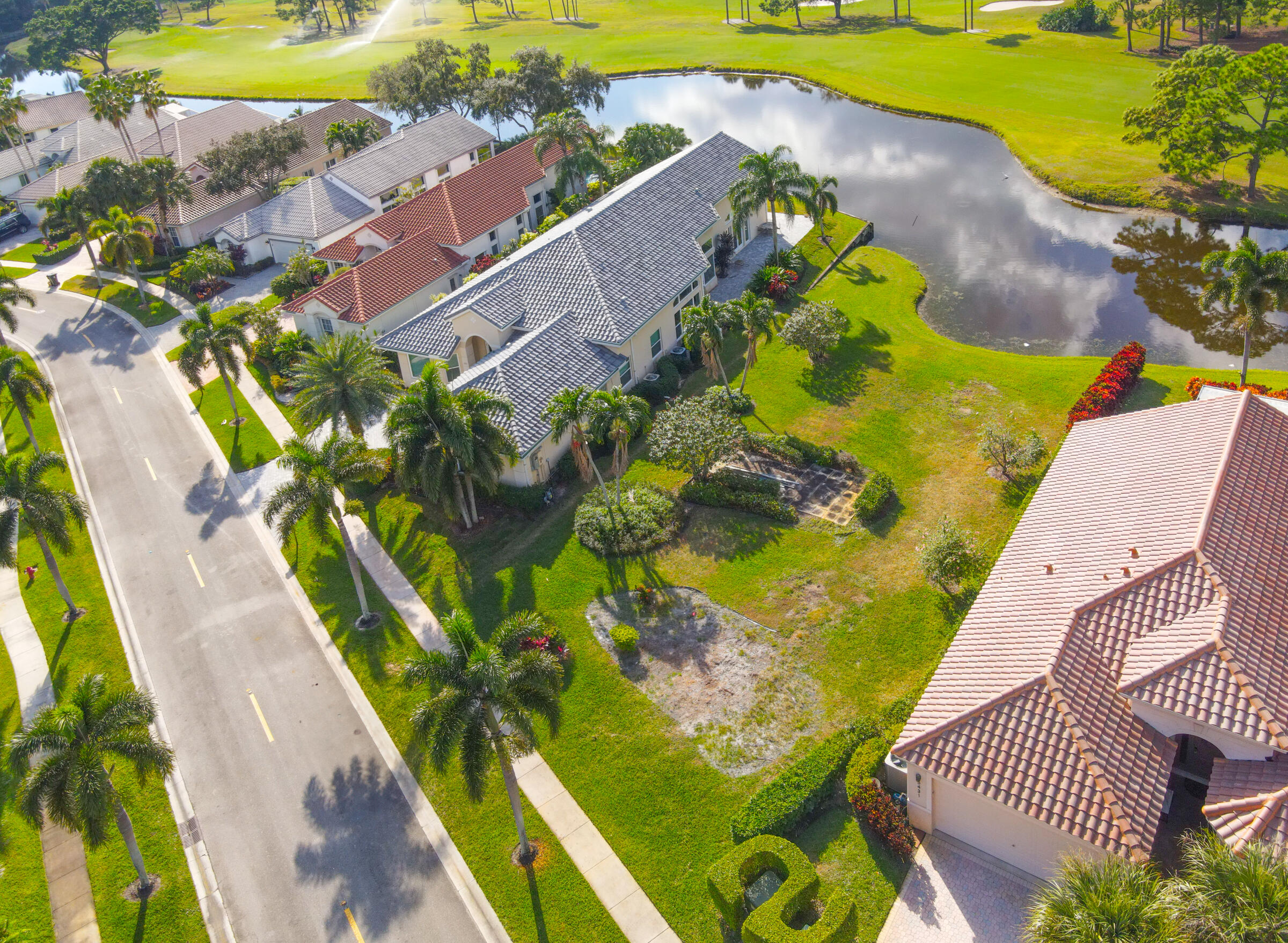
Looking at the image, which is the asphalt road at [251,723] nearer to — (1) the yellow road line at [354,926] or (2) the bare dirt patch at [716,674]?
(1) the yellow road line at [354,926]

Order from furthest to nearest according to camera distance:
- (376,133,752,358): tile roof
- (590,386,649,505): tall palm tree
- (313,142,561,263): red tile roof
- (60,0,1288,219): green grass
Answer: (60,0,1288,219): green grass
(313,142,561,263): red tile roof
(376,133,752,358): tile roof
(590,386,649,505): tall palm tree

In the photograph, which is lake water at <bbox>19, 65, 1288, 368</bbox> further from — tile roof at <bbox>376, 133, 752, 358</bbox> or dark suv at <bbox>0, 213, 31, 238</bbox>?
dark suv at <bbox>0, 213, 31, 238</bbox>

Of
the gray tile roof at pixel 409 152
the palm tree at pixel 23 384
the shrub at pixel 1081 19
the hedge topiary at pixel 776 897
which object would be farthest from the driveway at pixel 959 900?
the shrub at pixel 1081 19

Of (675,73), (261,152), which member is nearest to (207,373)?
(261,152)

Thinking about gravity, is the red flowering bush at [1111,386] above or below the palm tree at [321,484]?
below

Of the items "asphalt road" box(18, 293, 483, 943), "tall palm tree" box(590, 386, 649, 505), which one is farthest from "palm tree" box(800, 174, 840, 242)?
"asphalt road" box(18, 293, 483, 943)

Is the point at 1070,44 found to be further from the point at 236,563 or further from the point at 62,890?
the point at 62,890
